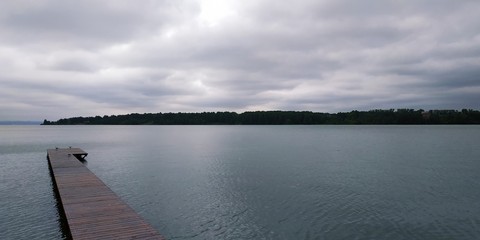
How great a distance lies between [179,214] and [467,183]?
2052 centimetres

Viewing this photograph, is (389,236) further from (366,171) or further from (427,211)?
(366,171)

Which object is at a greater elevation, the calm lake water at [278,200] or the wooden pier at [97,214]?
the wooden pier at [97,214]

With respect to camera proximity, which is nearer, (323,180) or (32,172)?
(323,180)

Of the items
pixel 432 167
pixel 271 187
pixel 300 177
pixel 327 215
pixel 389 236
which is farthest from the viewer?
pixel 432 167

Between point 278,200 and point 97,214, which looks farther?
point 278,200

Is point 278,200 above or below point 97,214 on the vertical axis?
below

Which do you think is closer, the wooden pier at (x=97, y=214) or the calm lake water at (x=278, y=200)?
the wooden pier at (x=97, y=214)

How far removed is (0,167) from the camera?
32.4 meters

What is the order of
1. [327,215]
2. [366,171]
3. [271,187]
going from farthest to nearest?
1. [366,171]
2. [271,187]
3. [327,215]

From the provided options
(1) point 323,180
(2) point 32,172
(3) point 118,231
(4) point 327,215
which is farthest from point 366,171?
(2) point 32,172

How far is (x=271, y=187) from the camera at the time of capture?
74.3 feet

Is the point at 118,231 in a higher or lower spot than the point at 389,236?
higher

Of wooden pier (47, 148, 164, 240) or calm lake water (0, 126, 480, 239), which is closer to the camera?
wooden pier (47, 148, 164, 240)

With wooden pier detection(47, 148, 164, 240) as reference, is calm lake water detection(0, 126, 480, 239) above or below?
below
